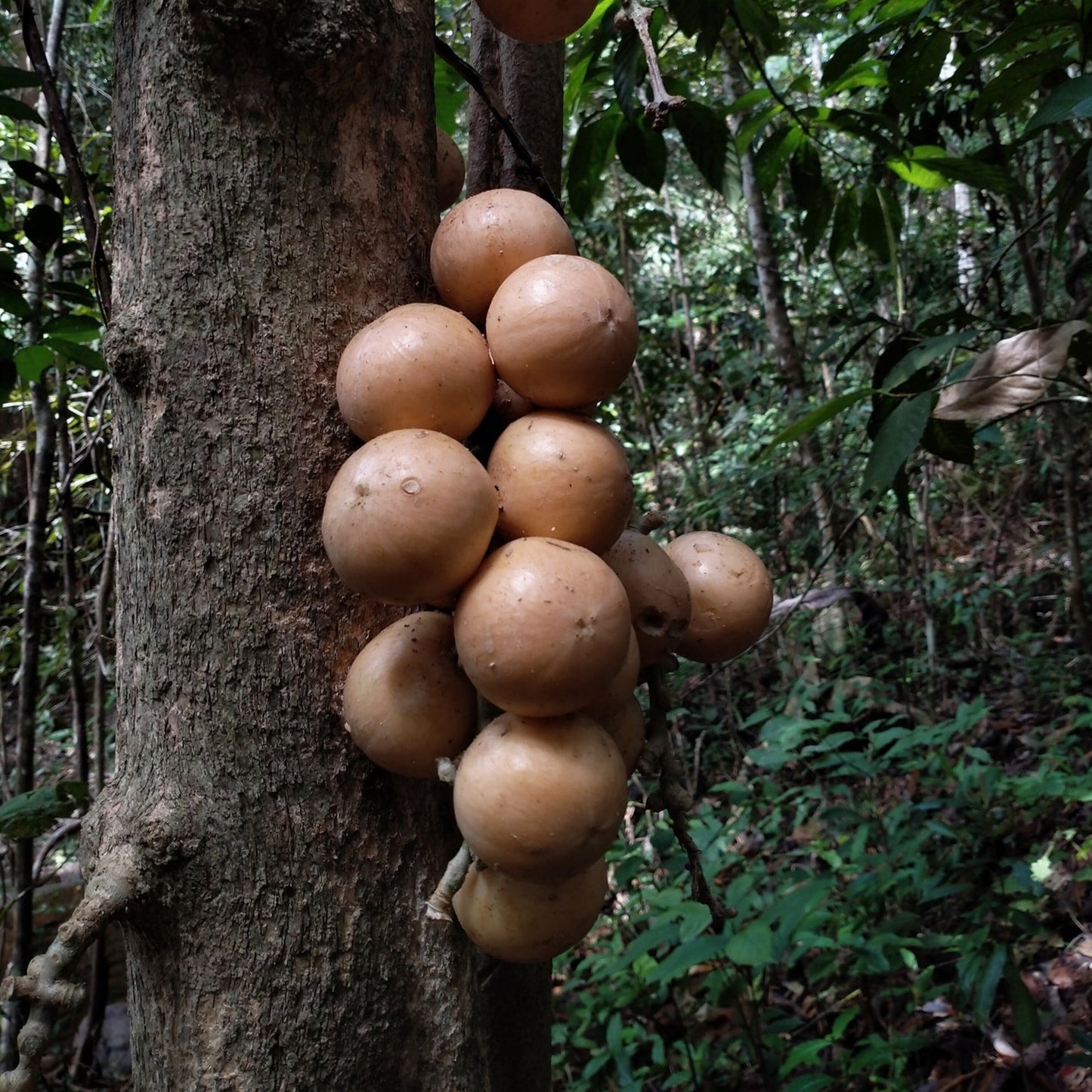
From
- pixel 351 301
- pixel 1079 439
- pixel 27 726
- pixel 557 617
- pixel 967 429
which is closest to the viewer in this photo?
pixel 557 617

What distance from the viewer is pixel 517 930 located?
35.2 inches

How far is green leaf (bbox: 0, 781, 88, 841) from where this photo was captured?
72.3 inches

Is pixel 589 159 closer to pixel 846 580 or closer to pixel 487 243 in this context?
pixel 487 243

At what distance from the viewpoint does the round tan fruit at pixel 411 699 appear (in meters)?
0.90

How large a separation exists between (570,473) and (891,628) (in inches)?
191

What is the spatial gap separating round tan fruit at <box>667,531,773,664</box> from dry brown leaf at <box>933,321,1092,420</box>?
0.45 m

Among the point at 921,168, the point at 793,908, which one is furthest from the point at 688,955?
the point at 921,168

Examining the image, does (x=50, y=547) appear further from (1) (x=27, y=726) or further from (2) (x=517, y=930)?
(2) (x=517, y=930)

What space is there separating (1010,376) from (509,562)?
0.87 metres

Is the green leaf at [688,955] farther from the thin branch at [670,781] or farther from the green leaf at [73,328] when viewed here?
the green leaf at [73,328]

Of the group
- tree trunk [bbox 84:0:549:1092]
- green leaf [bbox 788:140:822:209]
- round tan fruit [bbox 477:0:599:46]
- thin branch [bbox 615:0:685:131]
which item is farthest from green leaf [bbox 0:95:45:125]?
green leaf [bbox 788:140:822:209]

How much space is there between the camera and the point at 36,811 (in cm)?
185

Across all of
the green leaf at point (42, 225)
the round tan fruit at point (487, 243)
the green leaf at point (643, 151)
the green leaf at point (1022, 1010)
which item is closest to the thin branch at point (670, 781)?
the round tan fruit at point (487, 243)

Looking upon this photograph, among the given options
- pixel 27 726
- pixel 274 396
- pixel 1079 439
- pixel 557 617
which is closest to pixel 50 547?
pixel 27 726
